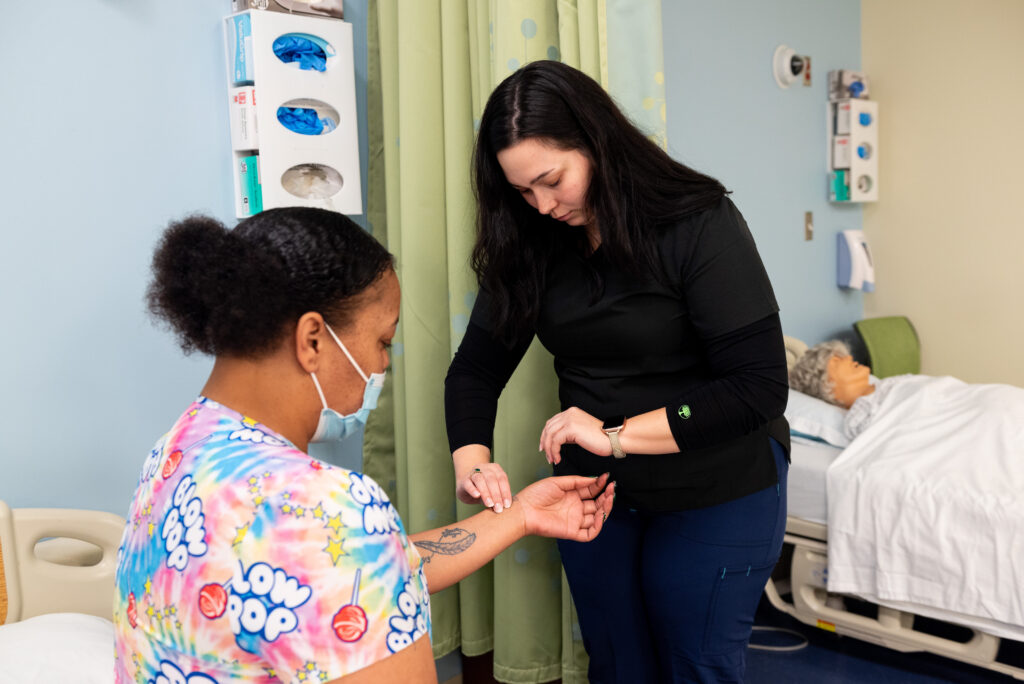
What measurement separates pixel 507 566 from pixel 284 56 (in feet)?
4.00

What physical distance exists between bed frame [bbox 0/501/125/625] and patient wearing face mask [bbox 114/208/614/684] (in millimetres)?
778

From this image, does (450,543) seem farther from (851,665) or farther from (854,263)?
(854,263)

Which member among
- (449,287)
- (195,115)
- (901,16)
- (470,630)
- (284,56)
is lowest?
(470,630)

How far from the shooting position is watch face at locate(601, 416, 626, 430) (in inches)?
54.1

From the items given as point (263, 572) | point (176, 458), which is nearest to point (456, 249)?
point (176, 458)

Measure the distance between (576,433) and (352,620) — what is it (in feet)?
2.17

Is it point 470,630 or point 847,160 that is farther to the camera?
point 847,160

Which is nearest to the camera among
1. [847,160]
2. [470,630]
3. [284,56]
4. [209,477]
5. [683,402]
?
[209,477]

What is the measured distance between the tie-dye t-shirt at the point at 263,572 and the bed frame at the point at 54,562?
85cm

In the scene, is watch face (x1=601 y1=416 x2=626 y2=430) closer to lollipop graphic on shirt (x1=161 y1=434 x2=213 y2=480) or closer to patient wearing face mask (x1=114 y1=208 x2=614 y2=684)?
patient wearing face mask (x1=114 y1=208 x2=614 y2=684)

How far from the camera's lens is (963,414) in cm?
256

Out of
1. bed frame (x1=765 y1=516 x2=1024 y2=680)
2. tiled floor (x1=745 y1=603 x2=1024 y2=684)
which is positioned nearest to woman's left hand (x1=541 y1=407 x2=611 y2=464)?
bed frame (x1=765 y1=516 x2=1024 y2=680)

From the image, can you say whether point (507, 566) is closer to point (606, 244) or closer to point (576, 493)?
point (576, 493)

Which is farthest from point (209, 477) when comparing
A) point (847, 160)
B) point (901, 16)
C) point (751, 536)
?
point (901, 16)
